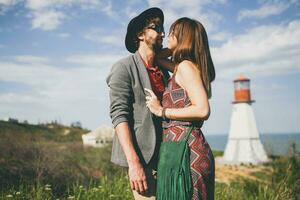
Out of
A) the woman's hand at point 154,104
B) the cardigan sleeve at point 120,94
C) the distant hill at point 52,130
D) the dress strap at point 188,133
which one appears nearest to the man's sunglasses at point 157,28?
the cardigan sleeve at point 120,94

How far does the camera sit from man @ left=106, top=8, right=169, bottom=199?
2.90 metres

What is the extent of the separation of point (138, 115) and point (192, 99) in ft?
1.62

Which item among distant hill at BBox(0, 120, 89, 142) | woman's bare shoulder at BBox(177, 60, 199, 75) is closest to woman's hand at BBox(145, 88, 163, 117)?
woman's bare shoulder at BBox(177, 60, 199, 75)

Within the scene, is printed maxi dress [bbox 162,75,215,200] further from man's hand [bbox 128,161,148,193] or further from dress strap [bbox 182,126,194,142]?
man's hand [bbox 128,161,148,193]

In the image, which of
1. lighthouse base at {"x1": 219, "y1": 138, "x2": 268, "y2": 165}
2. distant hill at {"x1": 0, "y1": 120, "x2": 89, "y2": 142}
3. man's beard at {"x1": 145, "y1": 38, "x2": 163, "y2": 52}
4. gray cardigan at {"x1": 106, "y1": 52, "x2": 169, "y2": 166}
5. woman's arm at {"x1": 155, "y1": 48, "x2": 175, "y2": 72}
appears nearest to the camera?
gray cardigan at {"x1": 106, "y1": 52, "x2": 169, "y2": 166}

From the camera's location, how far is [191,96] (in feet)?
9.30

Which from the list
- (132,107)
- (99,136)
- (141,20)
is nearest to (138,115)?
(132,107)

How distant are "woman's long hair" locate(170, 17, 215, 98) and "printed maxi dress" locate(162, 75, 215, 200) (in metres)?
0.19

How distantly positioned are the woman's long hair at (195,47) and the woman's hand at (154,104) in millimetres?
362

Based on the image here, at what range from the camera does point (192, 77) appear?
2854 millimetres

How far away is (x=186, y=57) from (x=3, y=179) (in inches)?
233

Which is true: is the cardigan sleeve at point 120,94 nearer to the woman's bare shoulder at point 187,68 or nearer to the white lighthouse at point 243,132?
the woman's bare shoulder at point 187,68

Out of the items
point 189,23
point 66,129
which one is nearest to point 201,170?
point 189,23

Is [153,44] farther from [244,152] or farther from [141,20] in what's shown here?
[244,152]
